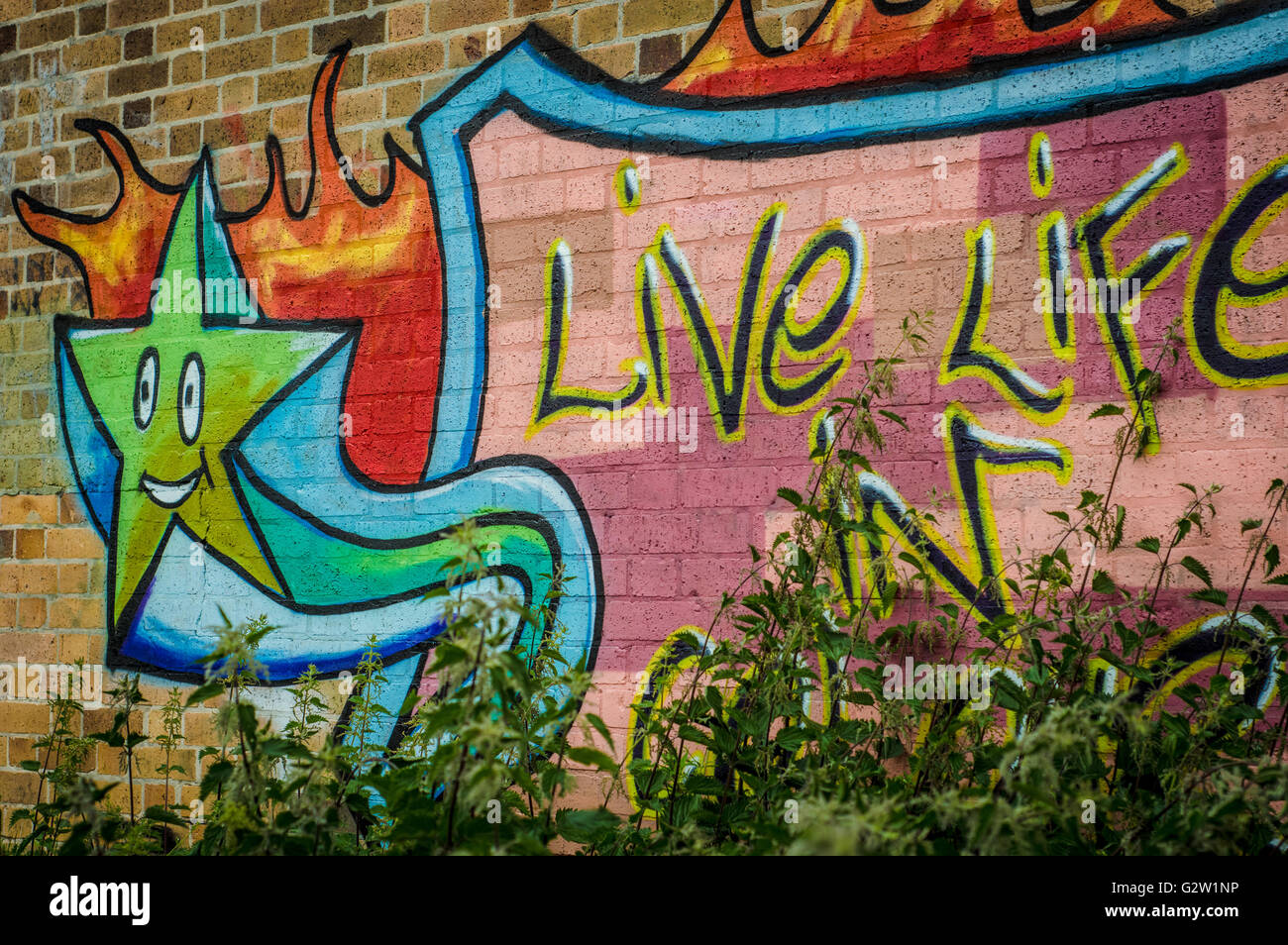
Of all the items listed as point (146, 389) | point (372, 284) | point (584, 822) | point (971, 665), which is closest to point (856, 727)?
point (971, 665)

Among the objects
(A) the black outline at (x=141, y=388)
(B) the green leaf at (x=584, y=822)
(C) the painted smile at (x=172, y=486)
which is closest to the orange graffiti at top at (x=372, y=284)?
(A) the black outline at (x=141, y=388)

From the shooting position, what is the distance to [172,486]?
3.76m

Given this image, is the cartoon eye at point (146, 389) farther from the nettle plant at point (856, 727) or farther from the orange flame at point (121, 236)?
the nettle plant at point (856, 727)

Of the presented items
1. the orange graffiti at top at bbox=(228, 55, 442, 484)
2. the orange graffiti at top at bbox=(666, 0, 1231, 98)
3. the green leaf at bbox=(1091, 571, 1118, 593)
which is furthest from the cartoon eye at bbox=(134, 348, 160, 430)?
the green leaf at bbox=(1091, 571, 1118, 593)

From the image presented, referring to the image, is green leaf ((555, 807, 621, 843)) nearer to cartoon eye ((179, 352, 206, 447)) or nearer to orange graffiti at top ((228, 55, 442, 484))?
orange graffiti at top ((228, 55, 442, 484))

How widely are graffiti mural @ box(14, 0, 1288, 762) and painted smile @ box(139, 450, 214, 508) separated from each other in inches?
0.8

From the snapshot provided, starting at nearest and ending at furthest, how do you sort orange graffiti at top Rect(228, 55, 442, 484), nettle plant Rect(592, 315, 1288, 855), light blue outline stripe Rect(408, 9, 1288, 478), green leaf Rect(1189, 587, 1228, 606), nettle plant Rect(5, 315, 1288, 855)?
nettle plant Rect(5, 315, 1288, 855) < nettle plant Rect(592, 315, 1288, 855) < green leaf Rect(1189, 587, 1228, 606) < light blue outline stripe Rect(408, 9, 1288, 478) < orange graffiti at top Rect(228, 55, 442, 484)

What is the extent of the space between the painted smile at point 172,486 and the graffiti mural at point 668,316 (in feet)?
0.06

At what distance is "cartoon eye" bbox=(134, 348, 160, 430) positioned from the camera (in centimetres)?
382

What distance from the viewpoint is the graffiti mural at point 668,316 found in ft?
8.54

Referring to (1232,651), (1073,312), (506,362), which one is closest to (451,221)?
(506,362)

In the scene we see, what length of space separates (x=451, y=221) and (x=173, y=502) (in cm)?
153

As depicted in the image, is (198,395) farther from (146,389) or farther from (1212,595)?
(1212,595)

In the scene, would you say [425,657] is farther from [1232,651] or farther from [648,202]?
[1232,651]
